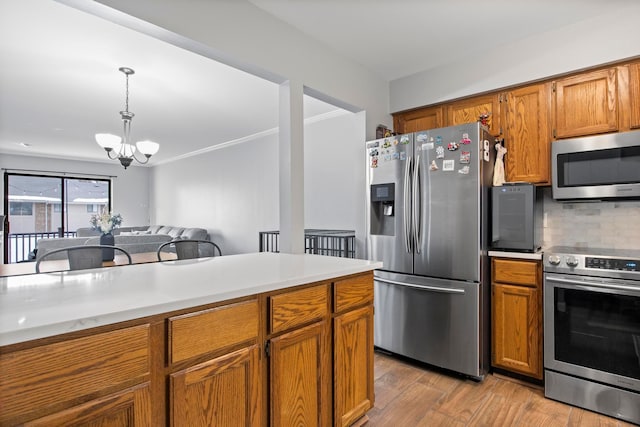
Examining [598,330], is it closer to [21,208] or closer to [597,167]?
[597,167]

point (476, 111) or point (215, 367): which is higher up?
point (476, 111)

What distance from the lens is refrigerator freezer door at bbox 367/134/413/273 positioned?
2.67 metres

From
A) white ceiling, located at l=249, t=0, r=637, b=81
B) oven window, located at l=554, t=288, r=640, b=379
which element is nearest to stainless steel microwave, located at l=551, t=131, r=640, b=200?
oven window, located at l=554, t=288, r=640, b=379

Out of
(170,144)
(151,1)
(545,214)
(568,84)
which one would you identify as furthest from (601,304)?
(170,144)

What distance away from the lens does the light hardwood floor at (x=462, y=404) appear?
1.94 metres

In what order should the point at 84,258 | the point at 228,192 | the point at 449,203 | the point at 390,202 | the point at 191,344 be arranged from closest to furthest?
the point at 191,344
the point at 84,258
the point at 449,203
the point at 390,202
the point at 228,192

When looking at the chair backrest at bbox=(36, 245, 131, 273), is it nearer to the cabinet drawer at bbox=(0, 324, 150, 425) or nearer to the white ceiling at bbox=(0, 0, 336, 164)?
the cabinet drawer at bbox=(0, 324, 150, 425)

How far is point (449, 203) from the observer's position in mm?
2473

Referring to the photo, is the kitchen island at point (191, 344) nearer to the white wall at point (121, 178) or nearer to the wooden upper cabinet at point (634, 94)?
the wooden upper cabinet at point (634, 94)

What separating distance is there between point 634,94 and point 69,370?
321 cm

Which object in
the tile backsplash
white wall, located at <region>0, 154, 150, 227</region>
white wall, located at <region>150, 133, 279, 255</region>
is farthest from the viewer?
white wall, located at <region>0, 154, 150, 227</region>

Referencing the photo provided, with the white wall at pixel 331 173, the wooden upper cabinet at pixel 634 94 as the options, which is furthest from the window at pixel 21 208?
the wooden upper cabinet at pixel 634 94

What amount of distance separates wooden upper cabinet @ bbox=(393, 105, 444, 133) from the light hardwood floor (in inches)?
82.8

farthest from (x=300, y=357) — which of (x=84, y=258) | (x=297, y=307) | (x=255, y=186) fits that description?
(x=255, y=186)
